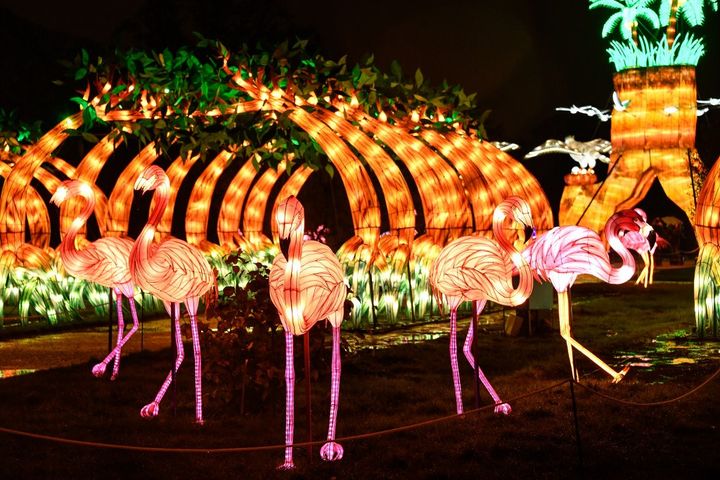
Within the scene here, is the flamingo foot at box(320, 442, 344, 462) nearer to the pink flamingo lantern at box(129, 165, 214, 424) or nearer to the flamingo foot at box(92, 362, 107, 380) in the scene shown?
the pink flamingo lantern at box(129, 165, 214, 424)

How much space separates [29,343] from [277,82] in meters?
4.76

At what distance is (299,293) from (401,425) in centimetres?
181

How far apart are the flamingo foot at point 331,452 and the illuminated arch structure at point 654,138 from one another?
1222cm

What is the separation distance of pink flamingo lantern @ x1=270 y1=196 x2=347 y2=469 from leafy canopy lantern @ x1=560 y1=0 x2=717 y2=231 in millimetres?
11857

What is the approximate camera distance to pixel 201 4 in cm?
2459

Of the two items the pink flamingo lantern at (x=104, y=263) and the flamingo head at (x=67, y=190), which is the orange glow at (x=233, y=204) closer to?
the flamingo head at (x=67, y=190)

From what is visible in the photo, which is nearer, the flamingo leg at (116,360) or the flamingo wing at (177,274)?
the flamingo wing at (177,274)

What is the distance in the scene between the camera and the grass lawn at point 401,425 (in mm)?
6152

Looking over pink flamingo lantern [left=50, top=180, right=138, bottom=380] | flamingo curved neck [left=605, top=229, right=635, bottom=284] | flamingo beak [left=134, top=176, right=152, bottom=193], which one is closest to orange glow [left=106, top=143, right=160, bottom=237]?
pink flamingo lantern [left=50, top=180, right=138, bottom=380]

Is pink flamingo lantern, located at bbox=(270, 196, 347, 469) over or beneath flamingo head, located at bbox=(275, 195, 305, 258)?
beneath

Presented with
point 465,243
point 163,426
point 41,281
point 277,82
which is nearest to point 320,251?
point 465,243

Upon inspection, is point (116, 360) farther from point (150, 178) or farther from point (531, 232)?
point (531, 232)

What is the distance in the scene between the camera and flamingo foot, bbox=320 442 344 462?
20.4ft

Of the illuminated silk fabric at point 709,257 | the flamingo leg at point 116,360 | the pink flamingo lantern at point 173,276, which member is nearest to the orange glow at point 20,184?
the flamingo leg at point 116,360
